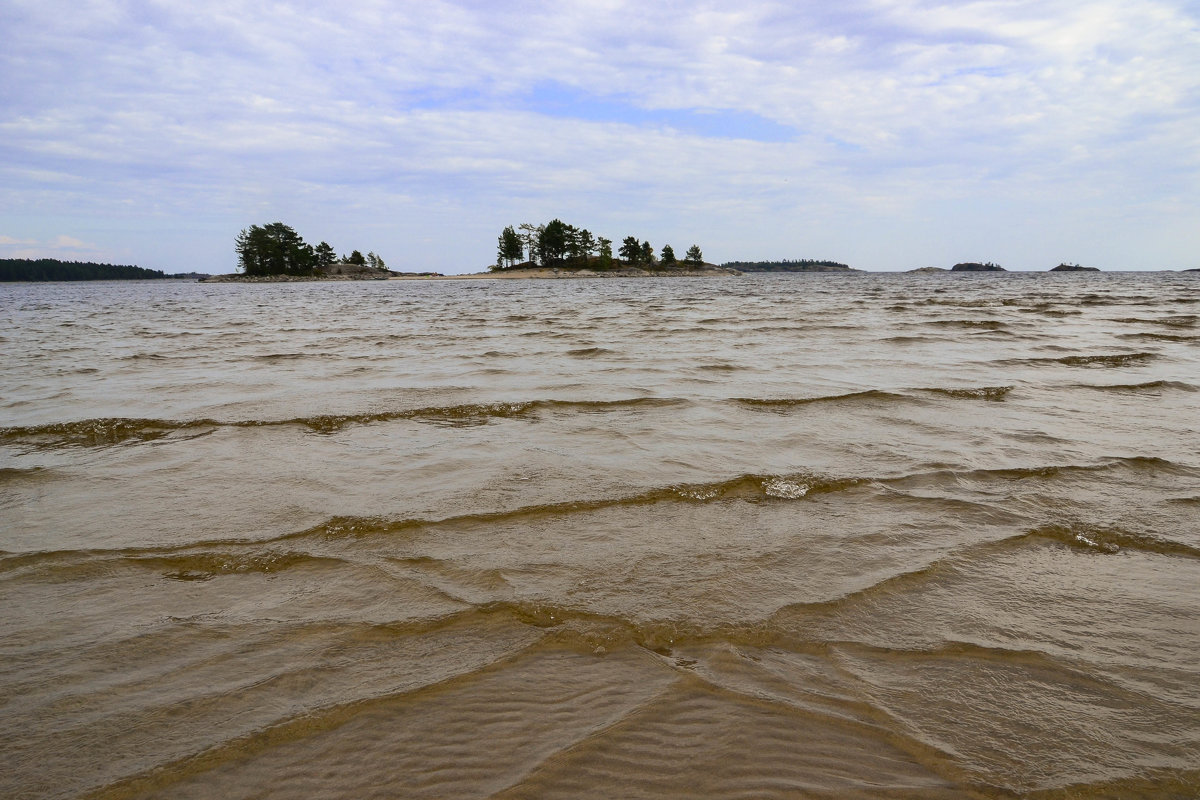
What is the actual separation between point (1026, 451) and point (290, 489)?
5050mm

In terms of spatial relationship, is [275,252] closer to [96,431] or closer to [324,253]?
[324,253]

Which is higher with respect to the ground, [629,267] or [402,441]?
[629,267]

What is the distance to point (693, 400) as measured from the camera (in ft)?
20.9

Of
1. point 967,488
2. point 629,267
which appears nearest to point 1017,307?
point 967,488

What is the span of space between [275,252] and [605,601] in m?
112

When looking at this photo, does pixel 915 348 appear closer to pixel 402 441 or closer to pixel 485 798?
pixel 402 441

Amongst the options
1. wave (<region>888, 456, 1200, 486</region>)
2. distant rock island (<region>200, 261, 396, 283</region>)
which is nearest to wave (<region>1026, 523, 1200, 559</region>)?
wave (<region>888, 456, 1200, 486</region>)

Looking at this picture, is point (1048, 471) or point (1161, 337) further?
point (1161, 337)

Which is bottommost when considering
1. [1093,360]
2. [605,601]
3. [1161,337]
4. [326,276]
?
[605,601]

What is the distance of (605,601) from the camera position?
2492 millimetres

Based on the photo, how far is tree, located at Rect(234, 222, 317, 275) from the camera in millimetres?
99000

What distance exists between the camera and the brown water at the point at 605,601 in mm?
1687

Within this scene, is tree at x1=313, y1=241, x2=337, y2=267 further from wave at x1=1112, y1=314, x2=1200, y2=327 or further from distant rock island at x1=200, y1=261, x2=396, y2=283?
wave at x1=1112, y1=314, x2=1200, y2=327

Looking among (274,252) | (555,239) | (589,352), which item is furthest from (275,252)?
(589,352)
